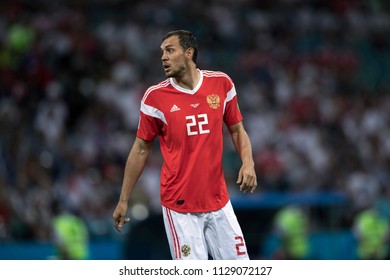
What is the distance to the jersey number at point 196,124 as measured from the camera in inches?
313

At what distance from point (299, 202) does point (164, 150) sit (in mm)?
6897

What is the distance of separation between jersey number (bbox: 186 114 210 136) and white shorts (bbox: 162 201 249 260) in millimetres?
670

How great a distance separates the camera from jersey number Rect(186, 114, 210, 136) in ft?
26.1

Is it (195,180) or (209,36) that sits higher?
(209,36)

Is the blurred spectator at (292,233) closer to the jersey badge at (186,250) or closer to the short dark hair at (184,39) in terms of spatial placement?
the jersey badge at (186,250)

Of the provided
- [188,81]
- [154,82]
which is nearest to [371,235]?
[154,82]

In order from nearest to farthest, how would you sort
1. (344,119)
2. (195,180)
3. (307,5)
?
1. (195,180)
2. (344,119)
3. (307,5)

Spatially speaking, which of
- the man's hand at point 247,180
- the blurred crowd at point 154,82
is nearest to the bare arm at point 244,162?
the man's hand at point 247,180

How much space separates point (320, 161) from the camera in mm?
17891

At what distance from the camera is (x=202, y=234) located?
26.5 feet

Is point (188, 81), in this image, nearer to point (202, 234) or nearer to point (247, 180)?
point (247, 180)

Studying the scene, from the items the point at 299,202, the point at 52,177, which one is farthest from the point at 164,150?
the point at 52,177

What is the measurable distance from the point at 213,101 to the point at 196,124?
0.84ft
